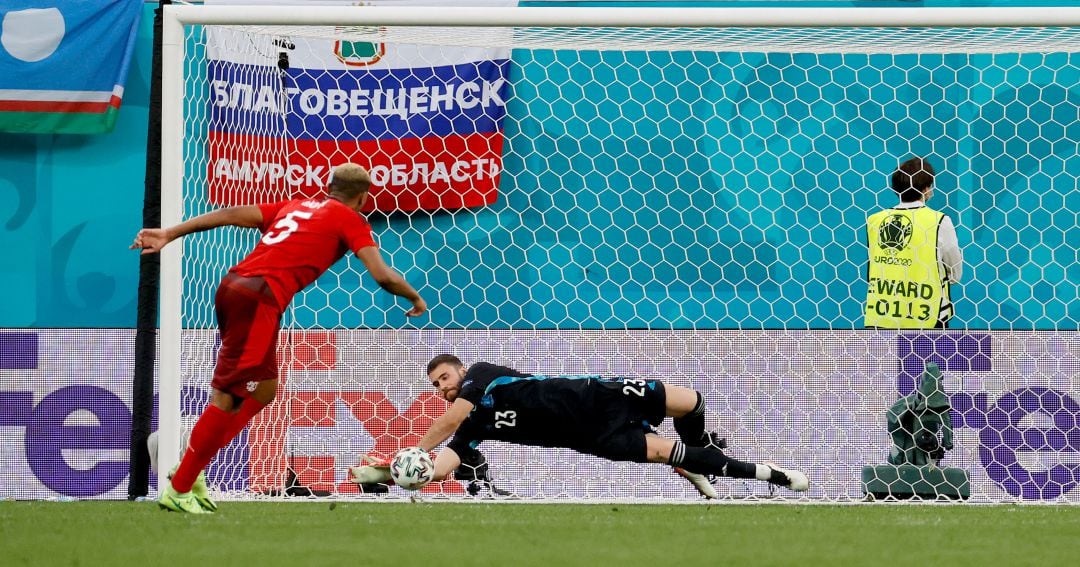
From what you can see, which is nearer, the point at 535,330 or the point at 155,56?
the point at 155,56

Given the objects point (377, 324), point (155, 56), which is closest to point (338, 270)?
point (377, 324)

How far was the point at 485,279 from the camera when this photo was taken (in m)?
7.83

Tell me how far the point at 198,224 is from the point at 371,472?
4.83 ft

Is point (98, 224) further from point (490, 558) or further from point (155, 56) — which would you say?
point (490, 558)

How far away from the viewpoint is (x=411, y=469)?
546cm

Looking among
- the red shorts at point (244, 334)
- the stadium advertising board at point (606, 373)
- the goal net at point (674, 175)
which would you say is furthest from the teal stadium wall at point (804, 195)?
the red shorts at point (244, 334)

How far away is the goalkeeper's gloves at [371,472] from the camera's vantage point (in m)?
5.78

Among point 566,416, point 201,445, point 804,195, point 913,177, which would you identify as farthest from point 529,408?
point 804,195

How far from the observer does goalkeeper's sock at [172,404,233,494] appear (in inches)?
185

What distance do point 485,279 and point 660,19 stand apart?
2.60m

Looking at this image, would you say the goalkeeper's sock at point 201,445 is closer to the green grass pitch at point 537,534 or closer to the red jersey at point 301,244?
the green grass pitch at point 537,534

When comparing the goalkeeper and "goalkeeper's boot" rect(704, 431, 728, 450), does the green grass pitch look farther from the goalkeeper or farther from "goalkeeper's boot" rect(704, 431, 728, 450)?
"goalkeeper's boot" rect(704, 431, 728, 450)

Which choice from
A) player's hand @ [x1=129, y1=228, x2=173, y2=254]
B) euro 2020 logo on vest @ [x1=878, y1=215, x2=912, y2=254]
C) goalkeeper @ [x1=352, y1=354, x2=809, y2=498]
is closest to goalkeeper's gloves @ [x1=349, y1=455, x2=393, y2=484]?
goalkeeper @ [x1=352, y1=354, x2=809, y2=498]

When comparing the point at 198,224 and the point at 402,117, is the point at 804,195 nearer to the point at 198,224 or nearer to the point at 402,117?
the point at 402,117
